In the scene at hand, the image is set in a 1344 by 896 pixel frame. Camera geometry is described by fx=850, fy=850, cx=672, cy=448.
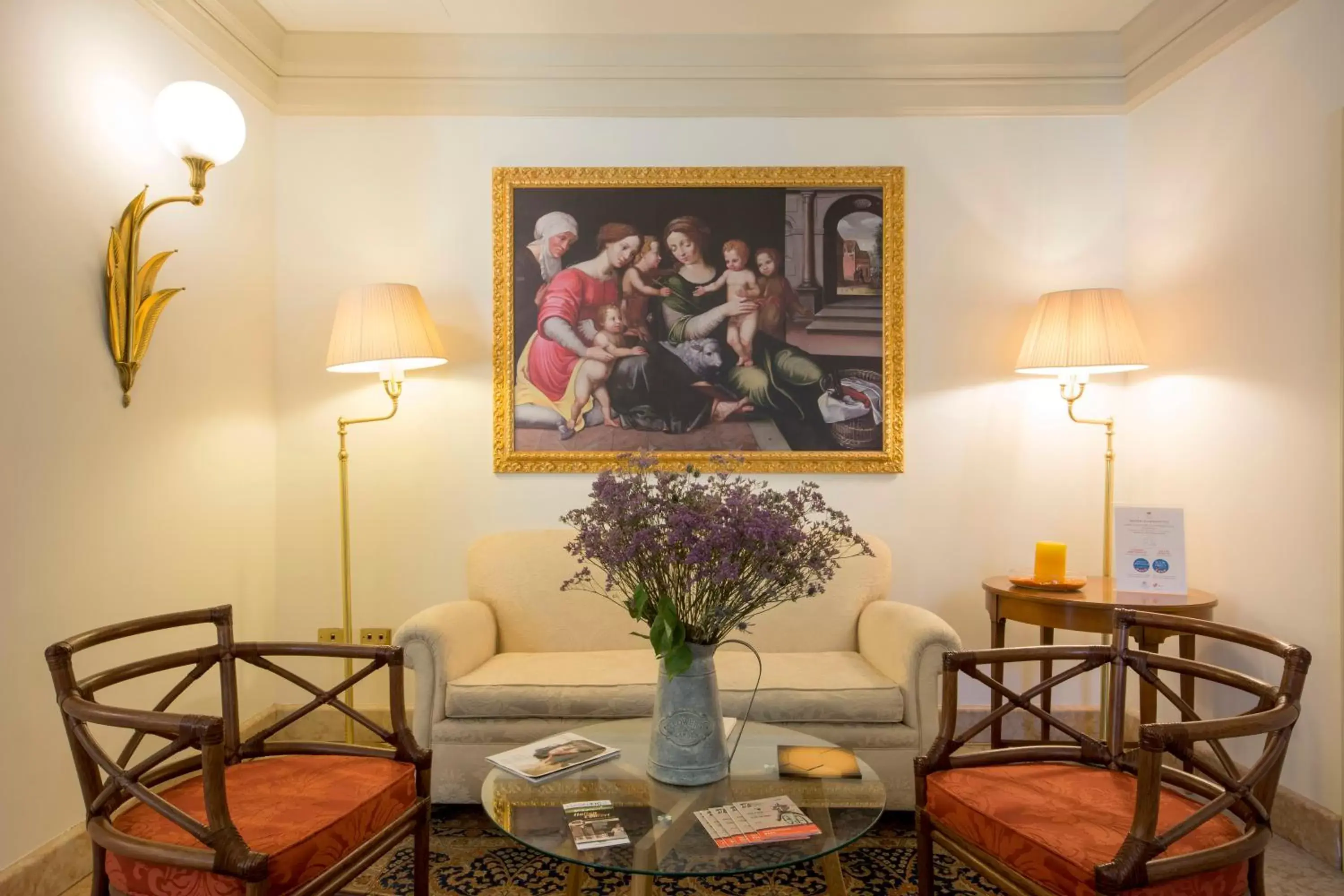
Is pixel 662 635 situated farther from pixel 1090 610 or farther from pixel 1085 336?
pixel 1085 336

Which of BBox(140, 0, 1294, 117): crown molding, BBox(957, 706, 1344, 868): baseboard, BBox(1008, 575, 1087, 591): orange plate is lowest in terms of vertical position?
BBox(957, 706, 1344, 868): baseboard

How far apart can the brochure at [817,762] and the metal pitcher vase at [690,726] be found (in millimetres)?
192

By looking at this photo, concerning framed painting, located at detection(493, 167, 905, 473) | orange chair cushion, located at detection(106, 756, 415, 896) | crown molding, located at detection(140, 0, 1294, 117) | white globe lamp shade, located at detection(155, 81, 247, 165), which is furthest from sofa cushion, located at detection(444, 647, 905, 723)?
crown molding, located at detection(140, 0, 1294, 117)

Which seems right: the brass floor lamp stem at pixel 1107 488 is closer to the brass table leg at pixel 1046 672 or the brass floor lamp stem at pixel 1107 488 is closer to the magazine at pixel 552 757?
the brass table leg at pixel 1046 672

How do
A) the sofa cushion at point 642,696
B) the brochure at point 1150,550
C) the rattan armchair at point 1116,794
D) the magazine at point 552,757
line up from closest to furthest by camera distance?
1. the rattan armchair at point 1116,794
2. the magazine at point 552,757
3. the sofa cushion at point 642,696
4. the brochure at point 1150,550

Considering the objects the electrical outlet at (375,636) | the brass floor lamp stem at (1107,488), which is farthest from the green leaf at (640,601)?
the brass floor lamp stem at (1107,488)

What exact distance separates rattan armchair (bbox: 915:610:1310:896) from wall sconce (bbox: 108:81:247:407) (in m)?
2.54

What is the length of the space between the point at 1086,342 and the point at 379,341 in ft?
8.62

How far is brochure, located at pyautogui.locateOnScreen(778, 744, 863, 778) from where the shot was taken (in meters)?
1.92

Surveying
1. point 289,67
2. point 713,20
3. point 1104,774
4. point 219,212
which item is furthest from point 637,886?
point 289,67

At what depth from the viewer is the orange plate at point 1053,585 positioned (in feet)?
9.93

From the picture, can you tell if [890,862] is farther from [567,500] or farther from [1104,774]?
[567,500]

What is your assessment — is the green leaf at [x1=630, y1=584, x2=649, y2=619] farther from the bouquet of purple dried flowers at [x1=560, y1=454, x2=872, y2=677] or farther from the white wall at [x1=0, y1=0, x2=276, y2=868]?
the white wall at [x1=0, y1=0, x2=276, y2=868]

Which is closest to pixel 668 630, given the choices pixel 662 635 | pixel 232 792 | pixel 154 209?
pixel 662 635
